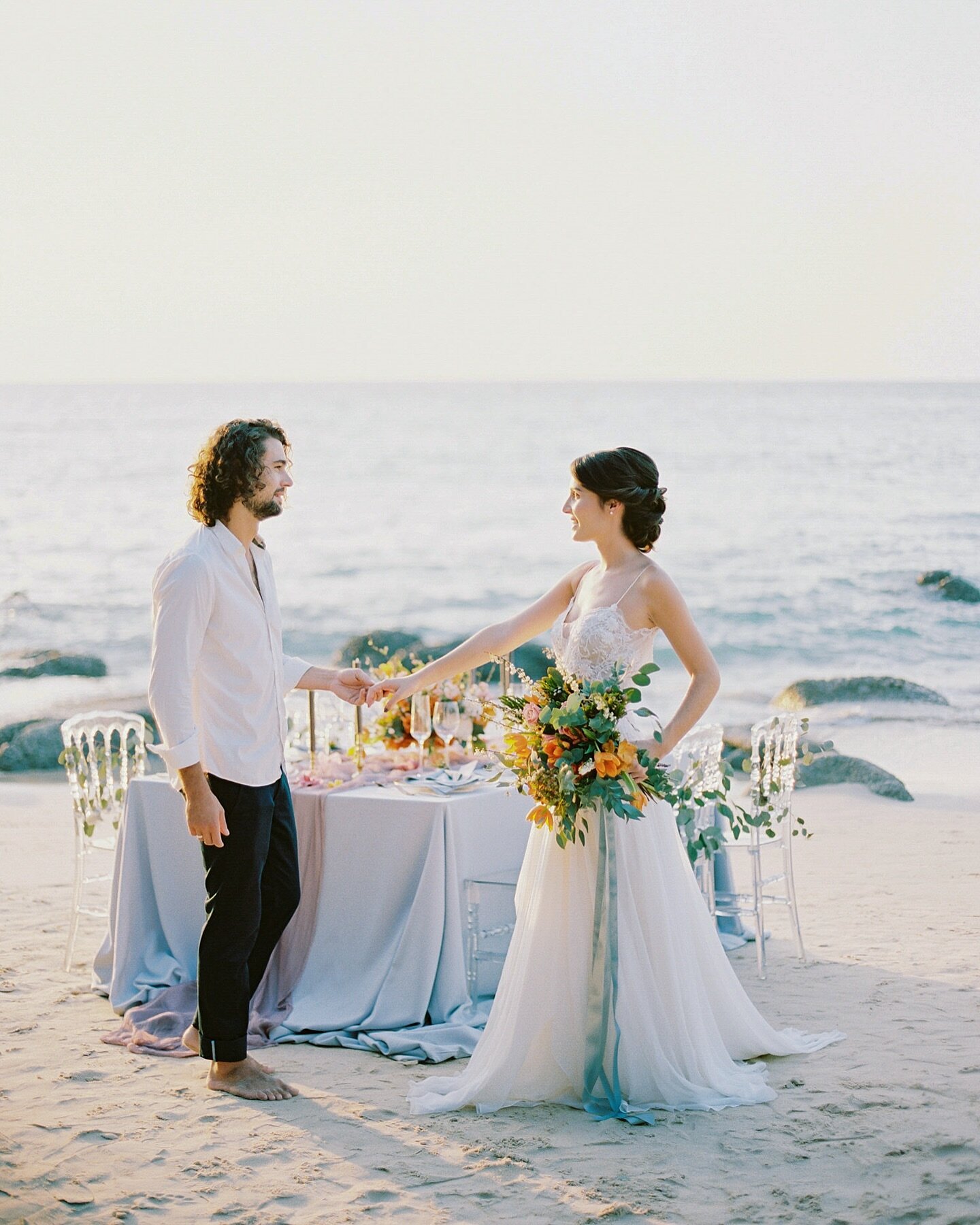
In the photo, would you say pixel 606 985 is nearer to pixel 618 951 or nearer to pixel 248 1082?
pixel 618 951

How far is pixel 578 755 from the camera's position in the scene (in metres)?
4.20

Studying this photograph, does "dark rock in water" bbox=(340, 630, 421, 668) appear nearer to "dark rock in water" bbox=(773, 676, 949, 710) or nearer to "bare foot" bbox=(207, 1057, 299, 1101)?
"dark rock in water" bbox=(773, 676, 949, 710)

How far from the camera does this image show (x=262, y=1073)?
4523 millimetres

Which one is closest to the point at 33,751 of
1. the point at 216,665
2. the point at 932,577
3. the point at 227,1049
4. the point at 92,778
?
the point at 92,778

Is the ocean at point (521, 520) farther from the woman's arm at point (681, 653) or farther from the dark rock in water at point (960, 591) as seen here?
the woman's arm at point (681, 653)

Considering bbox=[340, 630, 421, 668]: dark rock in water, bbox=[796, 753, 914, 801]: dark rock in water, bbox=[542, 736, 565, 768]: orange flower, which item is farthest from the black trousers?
bbox=[340, 630, 421, 668]: dark rock in water

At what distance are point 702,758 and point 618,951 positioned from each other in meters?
1.83

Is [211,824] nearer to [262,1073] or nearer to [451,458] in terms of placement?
[262,1073]

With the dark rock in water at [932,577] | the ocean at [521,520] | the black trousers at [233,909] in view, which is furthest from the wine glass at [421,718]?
the dark rock in water at [932,577]

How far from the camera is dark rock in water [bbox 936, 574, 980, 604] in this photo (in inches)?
932

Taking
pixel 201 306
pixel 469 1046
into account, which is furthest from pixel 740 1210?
pixel 201 306

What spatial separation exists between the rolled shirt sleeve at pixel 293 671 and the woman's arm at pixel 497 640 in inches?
10.6

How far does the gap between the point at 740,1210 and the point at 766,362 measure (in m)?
34.5

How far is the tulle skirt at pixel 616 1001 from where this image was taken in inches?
169
